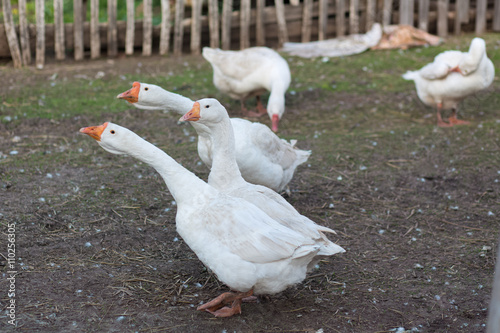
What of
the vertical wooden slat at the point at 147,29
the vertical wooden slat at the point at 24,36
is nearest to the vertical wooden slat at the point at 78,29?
the vertical wooden slat at the point at 24,36

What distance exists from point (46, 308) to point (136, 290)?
62 cm

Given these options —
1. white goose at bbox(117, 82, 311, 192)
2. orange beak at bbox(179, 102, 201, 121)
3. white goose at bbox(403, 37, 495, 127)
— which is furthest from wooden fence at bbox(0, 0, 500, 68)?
orange beak at bbox(179, 102, 201, 121)

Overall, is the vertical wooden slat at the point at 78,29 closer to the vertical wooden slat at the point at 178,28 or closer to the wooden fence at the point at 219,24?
the wooden fence at the point at 219,24

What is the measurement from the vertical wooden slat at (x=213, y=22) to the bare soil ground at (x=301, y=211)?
3329 mm

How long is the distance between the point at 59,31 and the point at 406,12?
688 cm

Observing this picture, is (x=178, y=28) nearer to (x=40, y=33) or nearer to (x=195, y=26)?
(x=195, y=26)

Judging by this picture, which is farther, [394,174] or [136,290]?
[394,174]

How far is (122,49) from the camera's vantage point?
34.9ft

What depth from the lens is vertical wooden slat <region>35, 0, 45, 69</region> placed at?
9.60m

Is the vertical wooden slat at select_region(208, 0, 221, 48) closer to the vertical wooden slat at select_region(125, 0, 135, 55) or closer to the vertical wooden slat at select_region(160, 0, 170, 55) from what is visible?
the vertical wooden slat at select_region(160, 0, 170, 55)

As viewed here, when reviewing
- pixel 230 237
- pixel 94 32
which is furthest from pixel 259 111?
pixel 230 237

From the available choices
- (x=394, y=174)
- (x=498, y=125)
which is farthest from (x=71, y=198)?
(x=498, y=125)

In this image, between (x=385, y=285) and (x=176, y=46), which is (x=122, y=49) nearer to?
(x=176, y=46)

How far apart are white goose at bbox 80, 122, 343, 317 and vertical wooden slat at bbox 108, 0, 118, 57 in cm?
703
